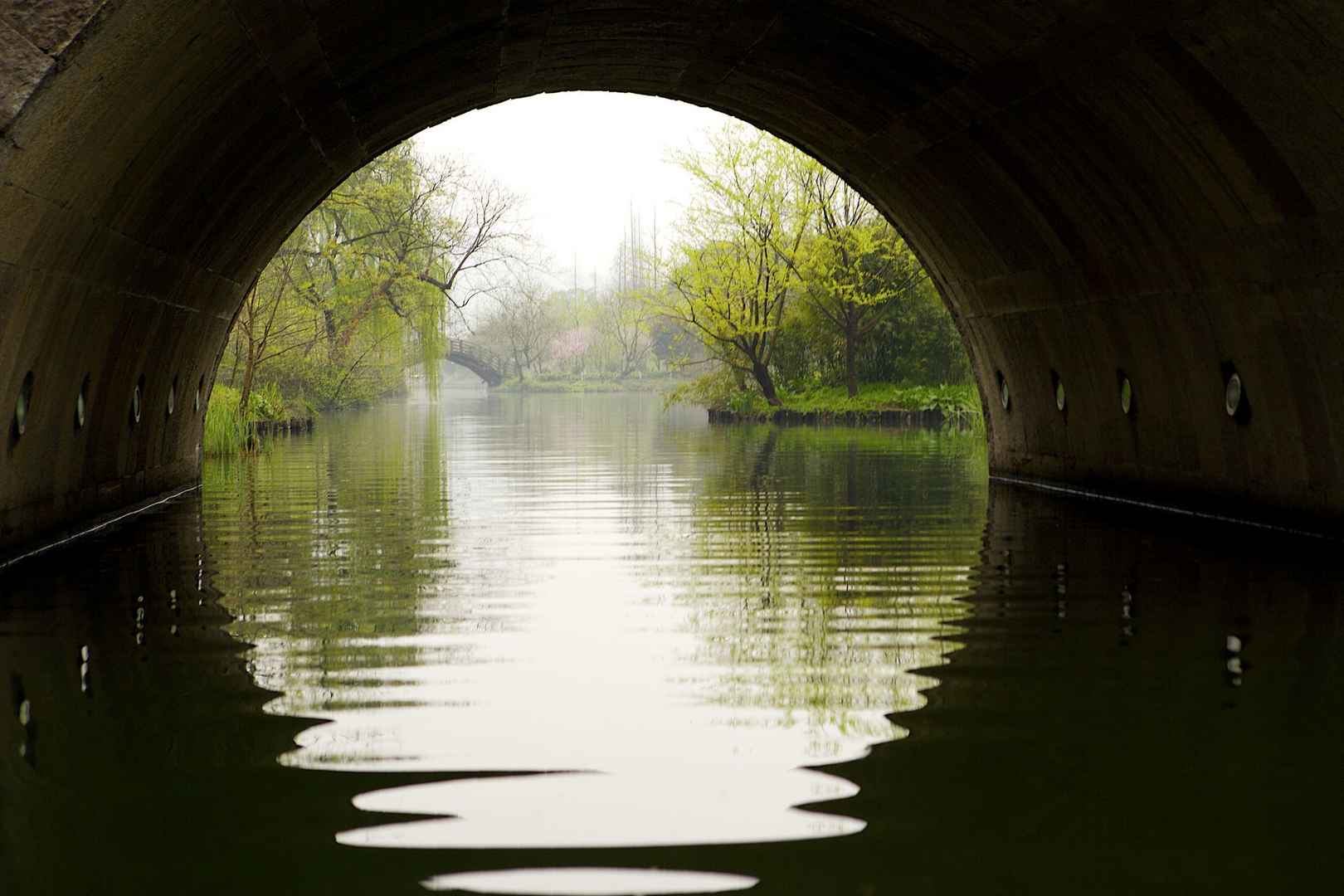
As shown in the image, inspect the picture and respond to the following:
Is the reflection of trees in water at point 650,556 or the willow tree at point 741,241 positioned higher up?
the willow tree at point 741,241

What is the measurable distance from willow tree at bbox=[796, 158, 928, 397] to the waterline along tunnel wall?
22467 mm

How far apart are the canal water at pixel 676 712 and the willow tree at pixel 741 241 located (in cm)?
2709

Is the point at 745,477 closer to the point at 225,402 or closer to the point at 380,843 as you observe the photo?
the point at 225,402

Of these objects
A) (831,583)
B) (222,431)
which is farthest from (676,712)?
(222,431)

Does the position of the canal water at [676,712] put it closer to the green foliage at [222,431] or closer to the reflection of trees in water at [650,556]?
the reflection of trees in water at [650,556]

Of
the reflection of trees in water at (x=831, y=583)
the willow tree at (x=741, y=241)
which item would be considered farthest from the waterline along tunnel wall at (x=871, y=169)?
the willow tree at (x=741, y=241)

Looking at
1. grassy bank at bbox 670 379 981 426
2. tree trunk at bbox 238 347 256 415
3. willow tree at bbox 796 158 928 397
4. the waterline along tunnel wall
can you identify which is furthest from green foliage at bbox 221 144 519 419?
the waterline along tunnel wall

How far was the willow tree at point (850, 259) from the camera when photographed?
3894cm

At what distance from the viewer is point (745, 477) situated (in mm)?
19562

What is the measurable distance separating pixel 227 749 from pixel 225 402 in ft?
71.7

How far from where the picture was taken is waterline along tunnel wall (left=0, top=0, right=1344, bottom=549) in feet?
27.2

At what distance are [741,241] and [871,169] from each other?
2425 centimetres

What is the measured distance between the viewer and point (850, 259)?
39656 mm

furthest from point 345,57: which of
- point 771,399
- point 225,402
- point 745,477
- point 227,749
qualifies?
point 771,399
